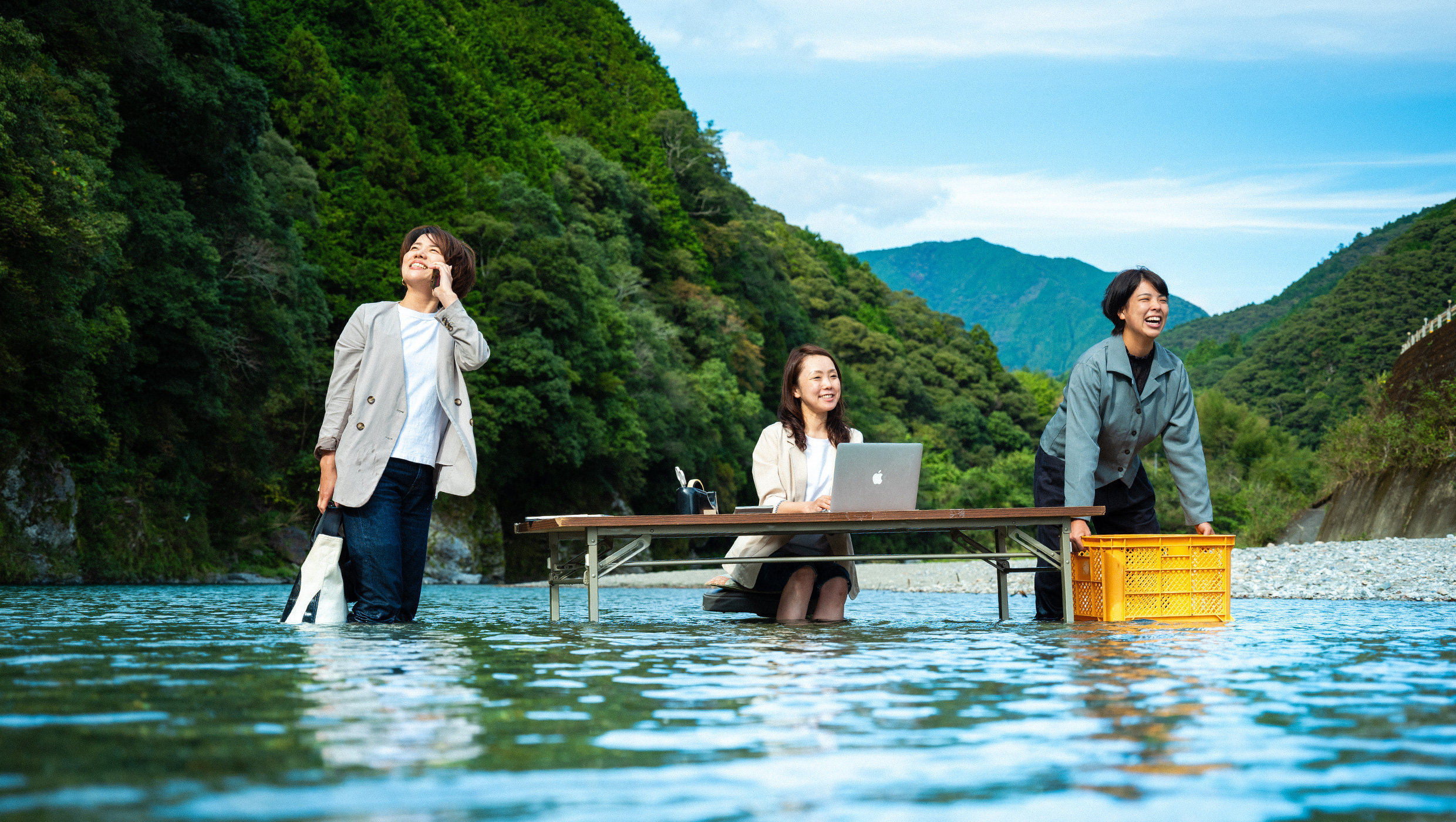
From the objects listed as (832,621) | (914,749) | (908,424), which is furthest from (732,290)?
(914,749)

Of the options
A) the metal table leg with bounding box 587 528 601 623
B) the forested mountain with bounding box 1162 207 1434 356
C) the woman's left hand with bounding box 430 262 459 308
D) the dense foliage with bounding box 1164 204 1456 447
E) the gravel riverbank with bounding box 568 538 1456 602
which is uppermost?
the forested mountain with bounding box 1162 207 1434 356

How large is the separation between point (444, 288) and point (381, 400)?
0.71 metres

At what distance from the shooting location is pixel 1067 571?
23.1ft

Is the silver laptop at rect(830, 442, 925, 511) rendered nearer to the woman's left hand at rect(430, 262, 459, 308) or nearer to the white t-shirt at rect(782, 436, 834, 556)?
the white t-shirt at rect(782, 436, 834, 556)

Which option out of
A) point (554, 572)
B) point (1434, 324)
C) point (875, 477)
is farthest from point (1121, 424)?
point (1434, 324)

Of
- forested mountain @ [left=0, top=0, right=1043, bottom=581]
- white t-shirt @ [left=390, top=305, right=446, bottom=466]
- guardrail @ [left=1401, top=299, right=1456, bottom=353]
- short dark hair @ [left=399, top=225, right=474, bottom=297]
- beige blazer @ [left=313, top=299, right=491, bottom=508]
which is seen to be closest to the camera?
beige blazer @ [left=313, top=299, right=491, bottom=508]

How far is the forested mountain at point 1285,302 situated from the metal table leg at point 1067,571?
9993 centimetres

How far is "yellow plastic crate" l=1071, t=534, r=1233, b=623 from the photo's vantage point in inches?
273

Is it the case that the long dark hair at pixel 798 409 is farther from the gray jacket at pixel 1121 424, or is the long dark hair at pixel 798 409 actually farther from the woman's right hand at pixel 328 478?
the woman's right hand at pixel 328 478

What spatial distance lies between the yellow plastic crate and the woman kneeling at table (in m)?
1.44

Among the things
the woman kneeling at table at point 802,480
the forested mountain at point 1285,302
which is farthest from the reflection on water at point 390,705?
the forested mountain at point 1285,302

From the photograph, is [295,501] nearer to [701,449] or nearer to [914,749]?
[701,449]

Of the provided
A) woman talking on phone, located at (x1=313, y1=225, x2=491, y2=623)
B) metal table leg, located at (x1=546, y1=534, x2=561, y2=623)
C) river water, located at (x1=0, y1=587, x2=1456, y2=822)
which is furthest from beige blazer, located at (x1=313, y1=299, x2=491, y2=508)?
metal table leg, located at (x1=546, y1=534, x2=561, y2=623)

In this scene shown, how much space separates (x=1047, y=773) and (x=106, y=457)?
85.7 ft
